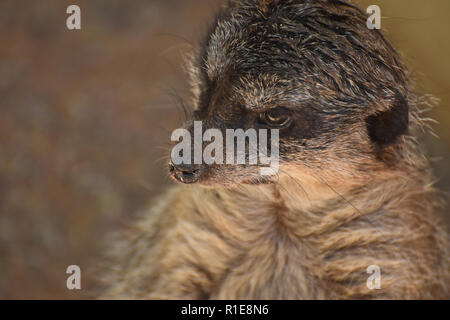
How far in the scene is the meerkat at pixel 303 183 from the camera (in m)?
1.98

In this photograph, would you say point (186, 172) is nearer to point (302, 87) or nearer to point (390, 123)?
point (302, 87)

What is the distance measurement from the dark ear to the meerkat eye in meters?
0.32

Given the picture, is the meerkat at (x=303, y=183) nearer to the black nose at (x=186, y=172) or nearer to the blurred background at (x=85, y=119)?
the black nose at (x=186, y=172)

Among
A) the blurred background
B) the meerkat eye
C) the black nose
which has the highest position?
the blurred background

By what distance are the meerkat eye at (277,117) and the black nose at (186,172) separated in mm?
273

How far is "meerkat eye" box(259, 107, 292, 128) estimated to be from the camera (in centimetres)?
198

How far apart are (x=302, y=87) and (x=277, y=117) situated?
0.13 meters

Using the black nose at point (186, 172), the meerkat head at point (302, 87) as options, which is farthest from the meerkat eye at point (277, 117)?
the black nose at point (186, 172)

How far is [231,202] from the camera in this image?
8.22 feet

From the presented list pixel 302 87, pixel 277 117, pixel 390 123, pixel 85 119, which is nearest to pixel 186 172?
pixel 277 117

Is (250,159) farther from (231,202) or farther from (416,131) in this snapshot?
(416,131)

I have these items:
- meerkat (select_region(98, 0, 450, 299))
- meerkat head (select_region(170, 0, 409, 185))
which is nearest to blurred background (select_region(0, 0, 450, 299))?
meerkat (select_region(98, 0, 450, 299))

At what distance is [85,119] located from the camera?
414 centimetres

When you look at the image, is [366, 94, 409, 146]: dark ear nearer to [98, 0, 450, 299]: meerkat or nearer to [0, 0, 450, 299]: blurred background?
[98, 0, 450, 299]: meerkat
